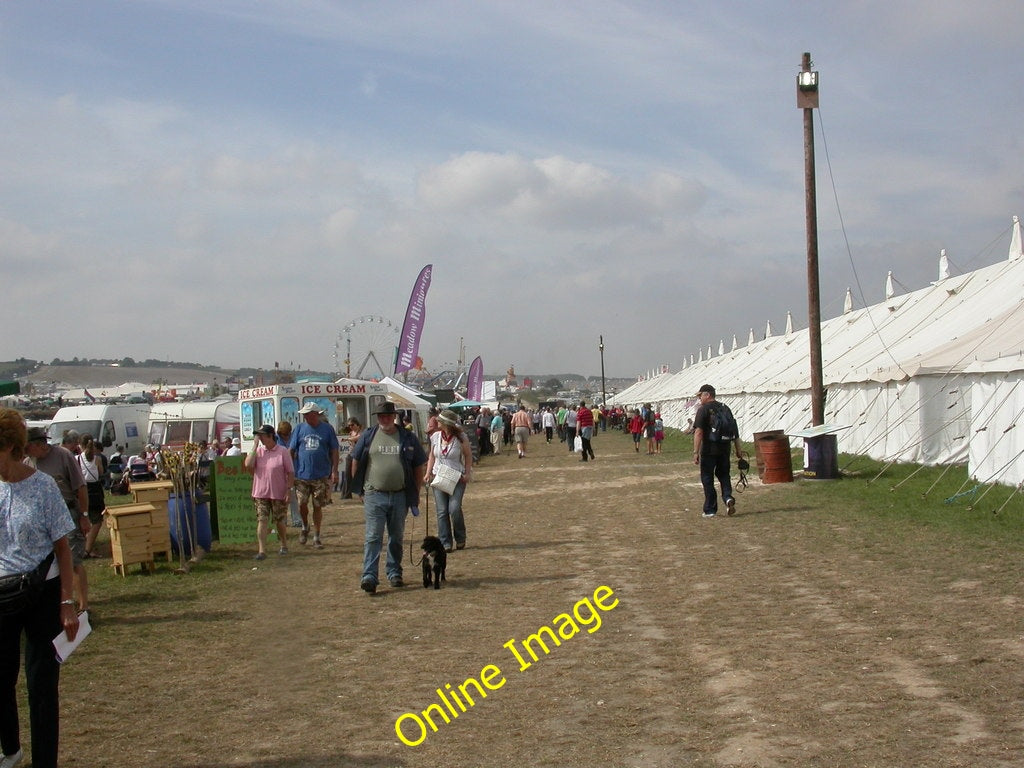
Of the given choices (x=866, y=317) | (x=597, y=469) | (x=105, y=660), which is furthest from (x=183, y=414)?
(x=105, y=660)

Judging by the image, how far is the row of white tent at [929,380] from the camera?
14906mm

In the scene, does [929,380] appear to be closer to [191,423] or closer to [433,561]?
[433,561]

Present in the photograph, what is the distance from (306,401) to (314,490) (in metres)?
9.42

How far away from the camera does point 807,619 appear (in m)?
7.47

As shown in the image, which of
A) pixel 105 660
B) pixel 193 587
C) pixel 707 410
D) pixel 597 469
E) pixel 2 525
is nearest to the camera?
pixel 2 525

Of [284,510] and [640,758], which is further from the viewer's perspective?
[284,510]

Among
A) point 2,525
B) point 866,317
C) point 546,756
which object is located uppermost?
point 866,317

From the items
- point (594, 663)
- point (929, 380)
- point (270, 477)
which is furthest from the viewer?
point (929, 380)

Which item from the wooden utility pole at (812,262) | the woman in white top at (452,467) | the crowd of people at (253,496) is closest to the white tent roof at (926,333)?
the wooden utility pole at (812,262)

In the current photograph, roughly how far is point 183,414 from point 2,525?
29.2 metres

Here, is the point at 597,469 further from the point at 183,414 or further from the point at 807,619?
the point at 807,619

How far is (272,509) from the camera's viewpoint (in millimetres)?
12195

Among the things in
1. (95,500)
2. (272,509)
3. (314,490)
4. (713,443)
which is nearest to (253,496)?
(272,509)

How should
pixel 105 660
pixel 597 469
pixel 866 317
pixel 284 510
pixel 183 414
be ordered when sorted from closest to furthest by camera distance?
pixel 105 660
pixel 284 510
pixel 597 469
pixel 866 317
pixel 183 414
